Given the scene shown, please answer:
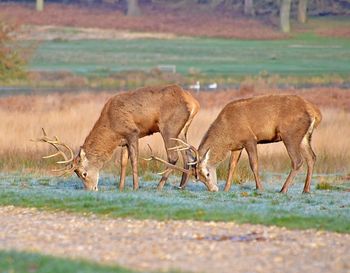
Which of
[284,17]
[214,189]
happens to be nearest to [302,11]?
[284,17]

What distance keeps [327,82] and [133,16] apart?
37706mm

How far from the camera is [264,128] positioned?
818 inches

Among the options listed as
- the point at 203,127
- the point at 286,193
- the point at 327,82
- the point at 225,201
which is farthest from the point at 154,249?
the point at 327,82

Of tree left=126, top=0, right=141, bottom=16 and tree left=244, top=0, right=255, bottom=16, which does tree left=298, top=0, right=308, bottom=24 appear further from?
tree left=126, top=0, right=141, bottom=16

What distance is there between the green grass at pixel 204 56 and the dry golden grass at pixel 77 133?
2206 centimetres

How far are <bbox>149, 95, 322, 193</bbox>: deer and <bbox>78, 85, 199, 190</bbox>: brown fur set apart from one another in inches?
15.9

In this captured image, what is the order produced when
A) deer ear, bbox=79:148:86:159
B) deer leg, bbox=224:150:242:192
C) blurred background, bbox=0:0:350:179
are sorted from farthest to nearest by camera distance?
blurred background, bbox=0:0:350:179 → deer ear, bbox=79:148:86:159 → deer leg, bbox=224:150:242:192

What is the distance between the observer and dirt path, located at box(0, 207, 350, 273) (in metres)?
11.9

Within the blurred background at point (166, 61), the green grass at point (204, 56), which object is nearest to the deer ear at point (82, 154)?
the blurred background at point (166, 61)

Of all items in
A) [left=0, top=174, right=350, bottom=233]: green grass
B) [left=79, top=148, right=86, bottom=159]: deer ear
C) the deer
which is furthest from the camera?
[left=79, top=148, right=86, bottom=159]: deer ear

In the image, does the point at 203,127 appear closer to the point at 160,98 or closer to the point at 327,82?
the point at 160,98

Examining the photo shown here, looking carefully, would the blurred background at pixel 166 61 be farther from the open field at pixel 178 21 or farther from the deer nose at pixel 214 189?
the deer nose at pixel 214 189

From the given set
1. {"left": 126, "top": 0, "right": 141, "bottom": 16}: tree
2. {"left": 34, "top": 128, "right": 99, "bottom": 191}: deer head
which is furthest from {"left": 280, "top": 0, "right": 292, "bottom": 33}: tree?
{"left": 34, "top": 128, "right": 99, "bottom": 191}: deer head

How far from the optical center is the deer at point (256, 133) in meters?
20.6
